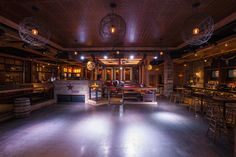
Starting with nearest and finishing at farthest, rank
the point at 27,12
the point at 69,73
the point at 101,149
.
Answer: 1. the point at 101,149
2. the point at 27,12
3. the point at 69,73

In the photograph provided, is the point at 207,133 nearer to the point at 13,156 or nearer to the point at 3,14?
the point at 13,156

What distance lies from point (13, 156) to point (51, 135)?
92 cm

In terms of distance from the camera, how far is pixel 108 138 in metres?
3.12

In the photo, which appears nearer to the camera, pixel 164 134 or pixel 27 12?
pixel 164 134

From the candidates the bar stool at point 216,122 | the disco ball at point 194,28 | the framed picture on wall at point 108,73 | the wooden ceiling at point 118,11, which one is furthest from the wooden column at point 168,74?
the framed picture on wall at point 108,73

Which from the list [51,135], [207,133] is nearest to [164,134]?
[207,133]

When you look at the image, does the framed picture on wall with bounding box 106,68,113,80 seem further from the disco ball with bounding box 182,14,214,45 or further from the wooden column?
the disco ball with bounding box 182,14,214,45

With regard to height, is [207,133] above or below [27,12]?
below

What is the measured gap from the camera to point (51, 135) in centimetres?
330

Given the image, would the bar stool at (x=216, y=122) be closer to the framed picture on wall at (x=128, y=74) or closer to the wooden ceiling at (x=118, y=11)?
the wooden ceiling at (x=118, y=11)

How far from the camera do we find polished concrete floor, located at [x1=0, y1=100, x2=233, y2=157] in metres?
2.54

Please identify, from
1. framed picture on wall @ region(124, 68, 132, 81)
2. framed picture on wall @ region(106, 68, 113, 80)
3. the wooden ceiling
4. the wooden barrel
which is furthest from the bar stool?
framed picture on wall @ region(106, 68, 113, 80)

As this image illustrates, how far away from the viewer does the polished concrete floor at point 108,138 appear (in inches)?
100

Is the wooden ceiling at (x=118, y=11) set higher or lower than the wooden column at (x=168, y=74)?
higher
